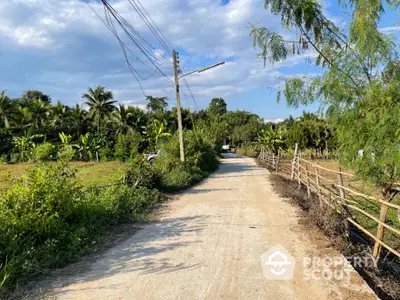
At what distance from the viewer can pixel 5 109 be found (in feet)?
108

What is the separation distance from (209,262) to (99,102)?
35827mm

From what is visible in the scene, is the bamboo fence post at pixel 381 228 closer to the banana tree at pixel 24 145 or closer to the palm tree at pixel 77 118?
the banana tree at pixel 24 145

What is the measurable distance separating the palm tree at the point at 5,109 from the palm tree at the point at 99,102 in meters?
7.84

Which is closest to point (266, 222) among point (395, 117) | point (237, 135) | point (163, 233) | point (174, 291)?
point (163, 233)

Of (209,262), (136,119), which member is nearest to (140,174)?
(209,262)

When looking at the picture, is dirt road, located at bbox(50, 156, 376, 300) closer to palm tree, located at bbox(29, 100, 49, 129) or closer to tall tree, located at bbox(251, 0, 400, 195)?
tall tree, located at bbox(251, 0, 400, 195)

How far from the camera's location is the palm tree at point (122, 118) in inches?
1499

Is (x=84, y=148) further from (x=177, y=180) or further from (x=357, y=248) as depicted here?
(x=357, y=248)

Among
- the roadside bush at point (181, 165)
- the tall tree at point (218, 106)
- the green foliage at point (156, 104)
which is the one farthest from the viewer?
the tall tree at point (218, 106)

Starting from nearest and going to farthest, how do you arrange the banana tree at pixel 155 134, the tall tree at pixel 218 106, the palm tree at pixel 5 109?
the banana tree at pixel 155 134 < the palm tree at pixel 5 109 < the tall tree at pixel 218 106

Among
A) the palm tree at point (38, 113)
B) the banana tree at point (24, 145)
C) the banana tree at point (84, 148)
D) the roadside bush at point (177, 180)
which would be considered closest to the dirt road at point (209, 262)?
the roadside bush at point (177, 180)

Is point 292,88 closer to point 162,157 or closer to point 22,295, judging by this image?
point 22,295

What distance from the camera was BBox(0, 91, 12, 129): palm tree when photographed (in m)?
32.3

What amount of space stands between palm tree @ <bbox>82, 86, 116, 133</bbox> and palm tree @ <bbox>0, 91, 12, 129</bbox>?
25.7 ft
